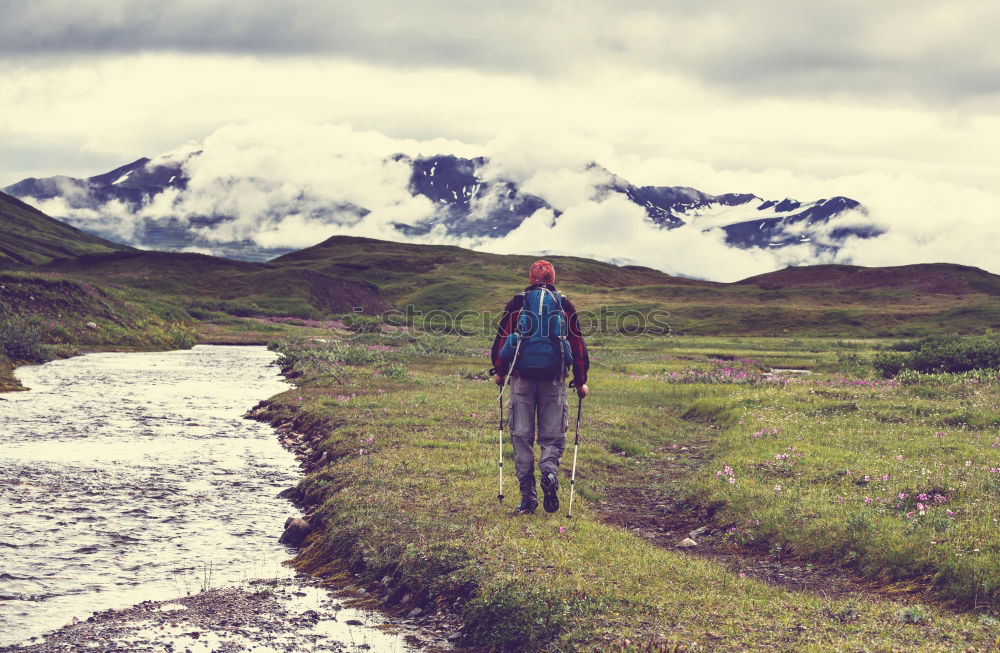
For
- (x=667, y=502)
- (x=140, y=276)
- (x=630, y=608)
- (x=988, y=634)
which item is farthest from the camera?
(x=140, y=276)

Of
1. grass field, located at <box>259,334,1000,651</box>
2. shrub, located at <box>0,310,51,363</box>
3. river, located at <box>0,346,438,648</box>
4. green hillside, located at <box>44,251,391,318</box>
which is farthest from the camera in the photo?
green hillside, located at <box>44,251,391,318</box>

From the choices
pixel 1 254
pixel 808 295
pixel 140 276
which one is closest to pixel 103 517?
pixel 140 276

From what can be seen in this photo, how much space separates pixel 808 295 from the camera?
18775 centimetres

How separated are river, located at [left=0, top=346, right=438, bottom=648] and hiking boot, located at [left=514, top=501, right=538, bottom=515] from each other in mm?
4333

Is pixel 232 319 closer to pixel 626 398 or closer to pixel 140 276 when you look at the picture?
pixel 140 276

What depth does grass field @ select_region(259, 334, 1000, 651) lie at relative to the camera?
966cm

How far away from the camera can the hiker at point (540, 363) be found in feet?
44.0

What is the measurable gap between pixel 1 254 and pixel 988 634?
227 m

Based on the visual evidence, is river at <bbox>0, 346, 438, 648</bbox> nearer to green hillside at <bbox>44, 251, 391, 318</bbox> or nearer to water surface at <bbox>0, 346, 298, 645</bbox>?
water surface at <bbox>0, 346, 298, 645</bbox>

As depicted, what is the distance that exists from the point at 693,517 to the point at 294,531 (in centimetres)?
837

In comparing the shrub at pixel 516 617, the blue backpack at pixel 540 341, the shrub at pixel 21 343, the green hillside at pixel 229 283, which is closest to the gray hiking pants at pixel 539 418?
the blue backpack at pixel 540 341

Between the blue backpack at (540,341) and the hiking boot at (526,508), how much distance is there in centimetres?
254

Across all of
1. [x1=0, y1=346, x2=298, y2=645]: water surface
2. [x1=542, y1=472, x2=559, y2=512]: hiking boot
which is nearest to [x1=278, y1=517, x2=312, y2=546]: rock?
[x1=0, y1=346, x2=298, y2=645]: water surface

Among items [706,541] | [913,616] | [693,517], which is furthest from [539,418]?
[913,616]
